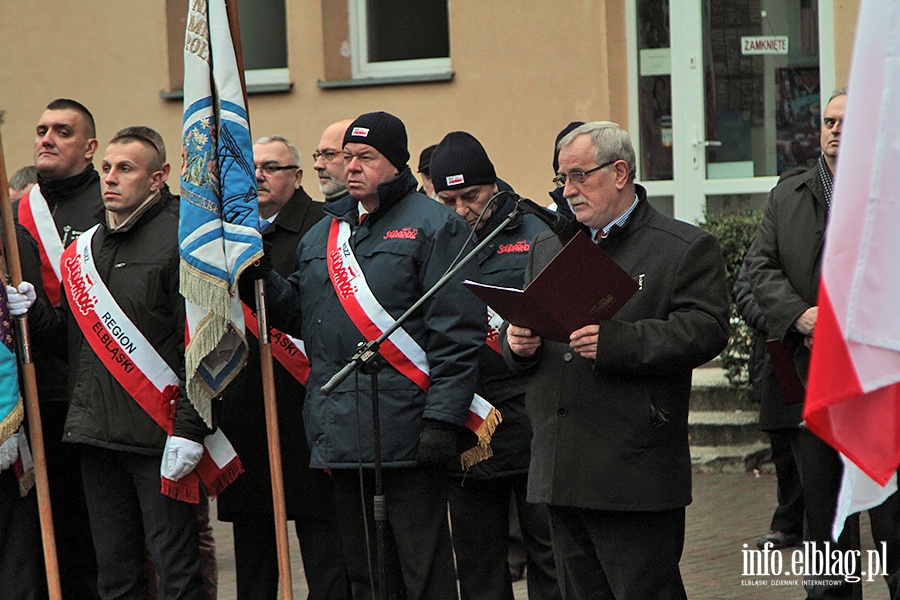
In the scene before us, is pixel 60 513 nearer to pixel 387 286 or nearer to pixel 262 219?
pixel 262 219

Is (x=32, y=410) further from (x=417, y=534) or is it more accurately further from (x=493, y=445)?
(x=493, y=445)

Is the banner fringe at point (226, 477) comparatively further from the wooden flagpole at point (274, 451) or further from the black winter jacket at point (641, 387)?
the black winter jacket at point (641, 387)

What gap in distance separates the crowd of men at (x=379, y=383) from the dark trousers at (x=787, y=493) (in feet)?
6.48

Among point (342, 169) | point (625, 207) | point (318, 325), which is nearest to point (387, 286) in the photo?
point (318, 325)

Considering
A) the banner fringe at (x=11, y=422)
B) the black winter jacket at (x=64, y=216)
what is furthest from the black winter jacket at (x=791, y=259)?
the banner fringe at (x=11, y=422)

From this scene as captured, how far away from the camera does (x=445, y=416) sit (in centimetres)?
525

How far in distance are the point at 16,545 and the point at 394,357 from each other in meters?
1.92

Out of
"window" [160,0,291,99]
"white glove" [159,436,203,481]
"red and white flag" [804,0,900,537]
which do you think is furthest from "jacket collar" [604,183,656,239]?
"window" [160,0,291,99]

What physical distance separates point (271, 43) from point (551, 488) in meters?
9.04

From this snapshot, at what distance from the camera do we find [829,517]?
573 cm

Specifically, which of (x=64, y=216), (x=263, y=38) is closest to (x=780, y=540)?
(x=64, y=216)

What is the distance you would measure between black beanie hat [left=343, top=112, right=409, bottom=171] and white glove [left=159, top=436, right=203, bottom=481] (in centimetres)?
135

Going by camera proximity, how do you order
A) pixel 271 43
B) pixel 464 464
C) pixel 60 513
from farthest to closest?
pixel 271 43
pixel 60 513
pixel 464 464

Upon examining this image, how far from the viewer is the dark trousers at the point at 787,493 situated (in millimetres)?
7727
